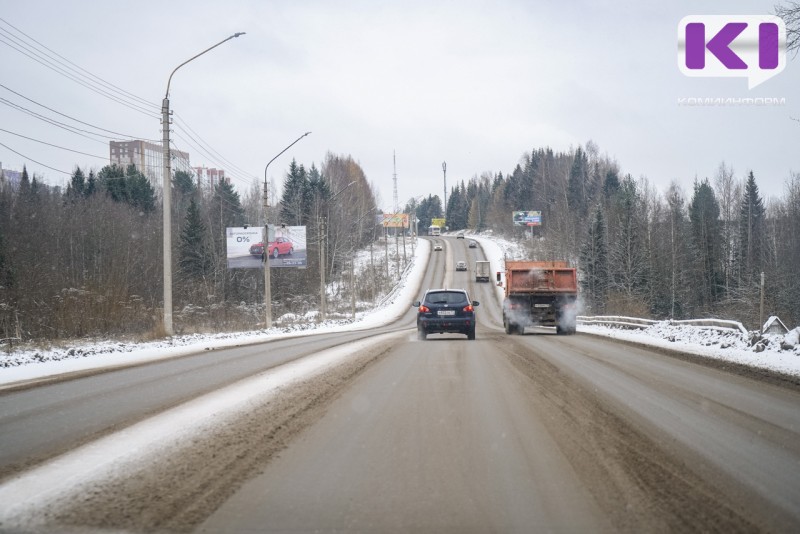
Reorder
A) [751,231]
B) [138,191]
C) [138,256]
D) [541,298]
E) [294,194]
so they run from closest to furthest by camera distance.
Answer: [541,298] < [138,256] < [751,231] < [138,191] < [294,194]

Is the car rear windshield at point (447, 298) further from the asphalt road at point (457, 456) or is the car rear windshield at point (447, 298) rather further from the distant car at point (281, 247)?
the distant car at point (281, 247)

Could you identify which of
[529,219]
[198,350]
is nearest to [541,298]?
[198,350]

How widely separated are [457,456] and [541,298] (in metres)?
22.5

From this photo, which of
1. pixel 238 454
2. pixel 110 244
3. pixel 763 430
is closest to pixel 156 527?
pixel 238 454

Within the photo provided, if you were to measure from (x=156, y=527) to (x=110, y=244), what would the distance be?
6820 centimetres

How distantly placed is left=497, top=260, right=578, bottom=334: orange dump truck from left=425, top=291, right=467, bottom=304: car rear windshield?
5519 millimetres

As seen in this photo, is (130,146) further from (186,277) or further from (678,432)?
(678,432)

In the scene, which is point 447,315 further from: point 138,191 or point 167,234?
point 138,191

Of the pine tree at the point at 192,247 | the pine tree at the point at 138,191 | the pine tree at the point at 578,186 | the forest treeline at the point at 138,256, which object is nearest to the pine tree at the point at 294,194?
the forest treeline at the point at 138,256

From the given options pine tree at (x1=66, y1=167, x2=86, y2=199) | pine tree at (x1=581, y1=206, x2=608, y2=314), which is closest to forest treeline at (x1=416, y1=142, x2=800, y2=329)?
pine tree at (x1=581, y1=206, x2=608, y2=314)

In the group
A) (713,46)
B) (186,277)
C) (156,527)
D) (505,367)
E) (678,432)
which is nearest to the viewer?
(156,527)

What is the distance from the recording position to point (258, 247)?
5259cm

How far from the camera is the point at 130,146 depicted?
134250mm

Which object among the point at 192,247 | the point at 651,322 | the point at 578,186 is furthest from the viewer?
the point at 578,186
